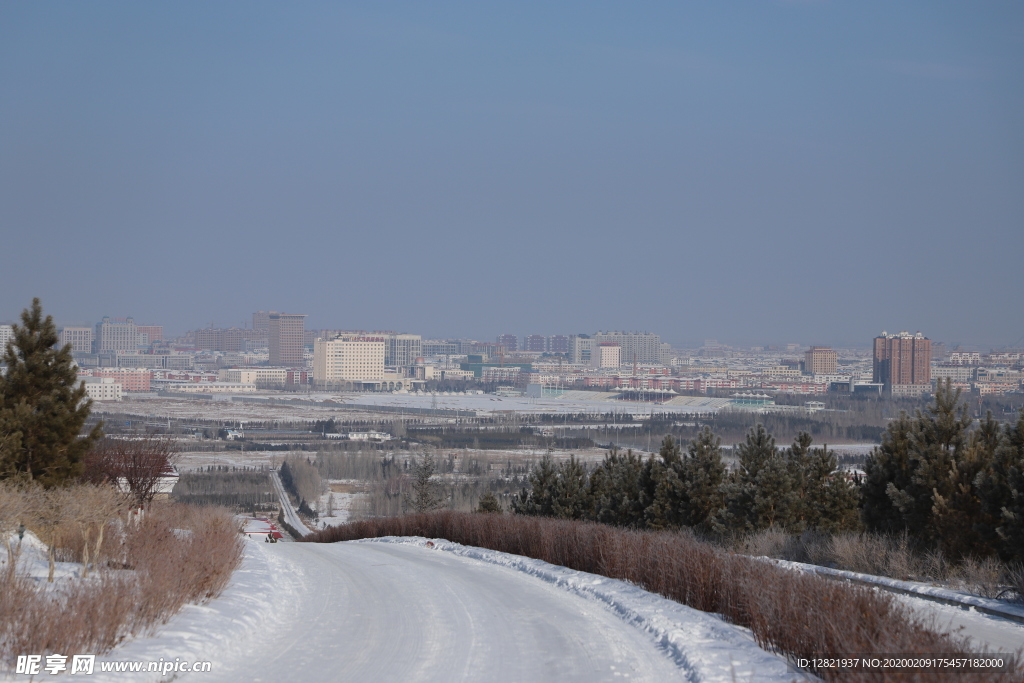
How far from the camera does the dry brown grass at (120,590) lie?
5.75m

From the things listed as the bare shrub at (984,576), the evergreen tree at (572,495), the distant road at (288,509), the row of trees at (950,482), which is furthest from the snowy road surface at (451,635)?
the distant road at (288,509)

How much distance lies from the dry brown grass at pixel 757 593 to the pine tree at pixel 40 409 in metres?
7.86

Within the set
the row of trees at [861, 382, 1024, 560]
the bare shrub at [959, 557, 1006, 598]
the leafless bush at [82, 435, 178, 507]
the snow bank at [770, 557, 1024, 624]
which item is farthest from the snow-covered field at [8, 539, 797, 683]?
the leafless bush at [82, 435, 178, 507]

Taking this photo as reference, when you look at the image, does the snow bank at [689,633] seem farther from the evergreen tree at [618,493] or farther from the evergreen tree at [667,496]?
the evergreen tree at [618,493]

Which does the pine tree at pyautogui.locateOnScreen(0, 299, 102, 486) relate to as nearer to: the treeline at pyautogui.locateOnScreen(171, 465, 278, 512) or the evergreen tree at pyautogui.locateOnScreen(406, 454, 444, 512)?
the evergreen tree at pyautogui.locateOnScreen(406, 454, 444, 512)

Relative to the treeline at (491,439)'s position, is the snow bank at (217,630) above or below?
above

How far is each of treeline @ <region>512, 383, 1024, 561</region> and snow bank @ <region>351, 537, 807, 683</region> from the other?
5857mm

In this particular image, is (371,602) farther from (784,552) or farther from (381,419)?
(381,419)

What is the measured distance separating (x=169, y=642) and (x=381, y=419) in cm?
10842

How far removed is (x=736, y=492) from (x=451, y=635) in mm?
12906

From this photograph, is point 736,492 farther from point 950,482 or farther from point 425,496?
point 425,496

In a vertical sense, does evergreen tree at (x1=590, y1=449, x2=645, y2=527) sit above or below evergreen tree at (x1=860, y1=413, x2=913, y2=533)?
below

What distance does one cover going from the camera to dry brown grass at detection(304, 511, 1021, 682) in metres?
5.49

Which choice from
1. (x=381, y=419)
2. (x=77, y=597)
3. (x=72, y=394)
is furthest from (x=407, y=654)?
(x=381, y=419)
